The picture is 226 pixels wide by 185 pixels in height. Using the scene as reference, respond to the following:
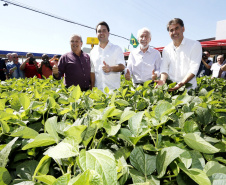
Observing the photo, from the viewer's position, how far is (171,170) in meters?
0.60

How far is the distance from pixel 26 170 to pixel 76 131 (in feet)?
0.79

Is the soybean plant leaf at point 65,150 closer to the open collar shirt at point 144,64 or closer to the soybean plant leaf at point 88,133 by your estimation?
the soybean plant leaf at point 88,133

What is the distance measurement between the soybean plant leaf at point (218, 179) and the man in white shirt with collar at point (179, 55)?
7.04 ft

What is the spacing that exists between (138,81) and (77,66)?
1.21m

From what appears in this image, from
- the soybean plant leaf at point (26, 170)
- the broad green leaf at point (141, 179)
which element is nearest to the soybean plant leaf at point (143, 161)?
the broad green leaf at point (141, 179)

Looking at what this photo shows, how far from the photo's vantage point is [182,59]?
271 cm

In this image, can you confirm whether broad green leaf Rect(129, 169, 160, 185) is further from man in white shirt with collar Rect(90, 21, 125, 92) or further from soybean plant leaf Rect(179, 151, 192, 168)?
man in white shirt with collar Rect(90, 21, 125, 92)

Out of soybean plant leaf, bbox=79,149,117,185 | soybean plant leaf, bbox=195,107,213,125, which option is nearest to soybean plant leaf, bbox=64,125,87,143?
soybean plant leaf, bbox=79,149,117,185

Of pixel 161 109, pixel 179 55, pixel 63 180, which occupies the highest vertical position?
pixel 179 55

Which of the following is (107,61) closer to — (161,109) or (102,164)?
(161,109)

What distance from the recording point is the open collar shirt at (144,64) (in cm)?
353

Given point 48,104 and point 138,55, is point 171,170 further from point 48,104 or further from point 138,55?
point 138,55

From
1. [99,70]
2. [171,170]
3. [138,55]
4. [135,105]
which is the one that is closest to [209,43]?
[138,55]

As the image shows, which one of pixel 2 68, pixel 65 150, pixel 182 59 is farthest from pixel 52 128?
pixel 2 68
